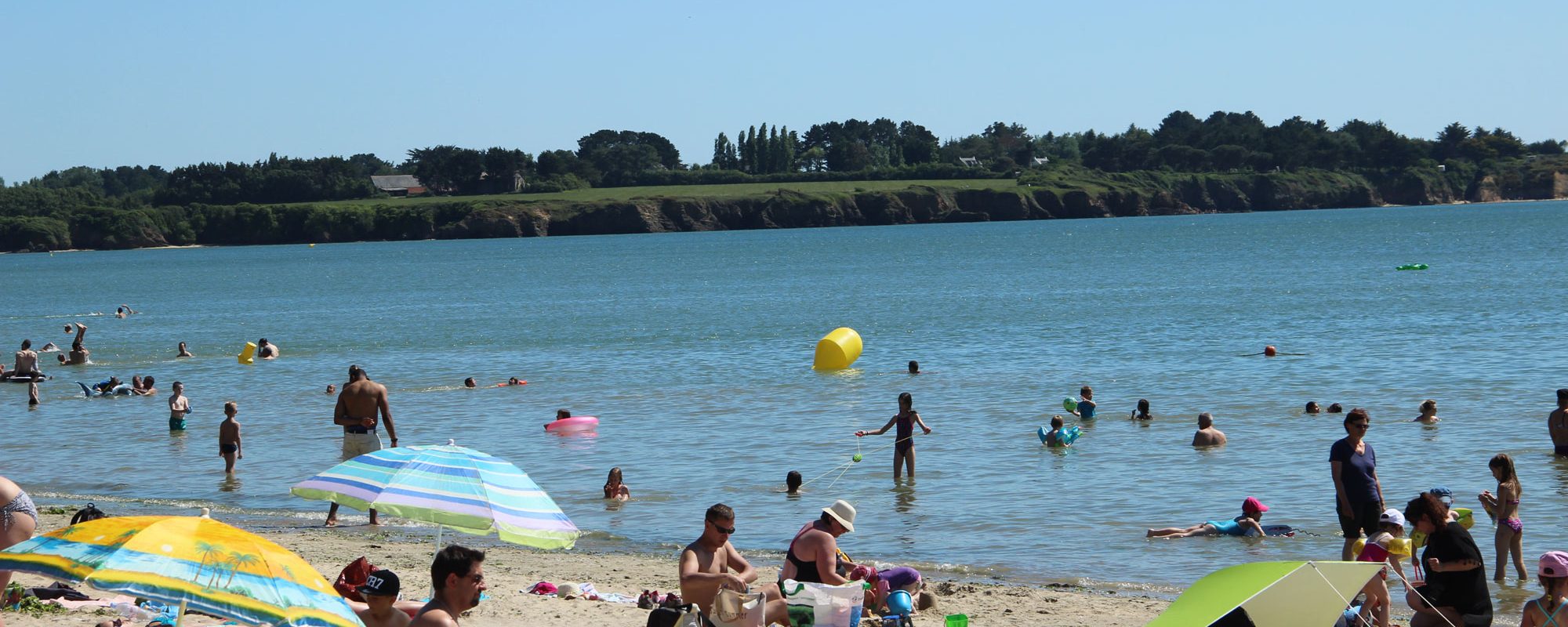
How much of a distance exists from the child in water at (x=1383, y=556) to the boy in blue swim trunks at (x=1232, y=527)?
3951 millimetres

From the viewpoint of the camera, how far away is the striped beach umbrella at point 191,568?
21.4 ft

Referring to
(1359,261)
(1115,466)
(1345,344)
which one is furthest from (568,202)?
(1115,466)

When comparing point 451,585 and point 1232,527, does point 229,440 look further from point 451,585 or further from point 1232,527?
point 451,585

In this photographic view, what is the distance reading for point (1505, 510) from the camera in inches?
439

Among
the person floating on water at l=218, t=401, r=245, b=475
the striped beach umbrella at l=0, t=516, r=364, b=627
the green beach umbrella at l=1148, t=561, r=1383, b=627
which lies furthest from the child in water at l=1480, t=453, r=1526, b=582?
the person floating on water at l=218, t=401, r=245, b=475

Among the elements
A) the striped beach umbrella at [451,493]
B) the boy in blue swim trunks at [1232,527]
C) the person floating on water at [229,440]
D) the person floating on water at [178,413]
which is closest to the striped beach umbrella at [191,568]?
the striped beach umbrella at [451,493]

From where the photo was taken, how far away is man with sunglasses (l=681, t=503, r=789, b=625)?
920cm

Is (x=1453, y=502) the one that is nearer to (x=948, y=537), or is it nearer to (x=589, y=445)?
(x=948, y=537)

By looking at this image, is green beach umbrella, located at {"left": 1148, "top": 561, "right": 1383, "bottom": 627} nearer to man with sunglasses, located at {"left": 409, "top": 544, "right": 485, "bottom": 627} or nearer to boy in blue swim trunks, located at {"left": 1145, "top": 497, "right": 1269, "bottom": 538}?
man with sunglasses, located at {"left": 409, "top": 544, "right": 485, "bottom": 627}

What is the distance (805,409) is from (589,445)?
5163 millimetres

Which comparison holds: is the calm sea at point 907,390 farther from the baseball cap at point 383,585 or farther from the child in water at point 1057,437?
the baseball cap at point 383,585

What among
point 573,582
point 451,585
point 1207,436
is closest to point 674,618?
point 451,585

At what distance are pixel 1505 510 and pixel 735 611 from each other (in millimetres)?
6085

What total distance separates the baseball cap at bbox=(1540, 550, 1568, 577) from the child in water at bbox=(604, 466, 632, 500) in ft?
35.3
